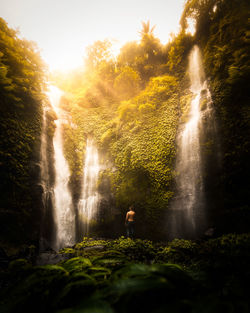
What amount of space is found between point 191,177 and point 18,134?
7.83 m

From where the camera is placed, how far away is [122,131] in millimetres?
9859

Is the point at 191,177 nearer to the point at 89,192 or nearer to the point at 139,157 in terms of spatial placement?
the point at 139,157

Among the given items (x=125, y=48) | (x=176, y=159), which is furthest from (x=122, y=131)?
(x=125, y=48)

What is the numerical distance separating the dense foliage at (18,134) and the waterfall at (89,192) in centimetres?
269

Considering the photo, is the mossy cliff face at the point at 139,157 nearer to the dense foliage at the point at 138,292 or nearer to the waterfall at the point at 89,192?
the waterfall at the point at 89,192

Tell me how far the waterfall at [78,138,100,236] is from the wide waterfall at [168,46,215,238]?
14.5 feet

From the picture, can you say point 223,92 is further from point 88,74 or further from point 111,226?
point 88,74

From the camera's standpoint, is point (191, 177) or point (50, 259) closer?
point (50, 259)

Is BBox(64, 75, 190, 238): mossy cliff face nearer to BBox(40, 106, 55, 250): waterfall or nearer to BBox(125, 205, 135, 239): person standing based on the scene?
BBox(125, 205, 135, 239): person standing

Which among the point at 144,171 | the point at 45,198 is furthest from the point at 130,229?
the point at 45,198

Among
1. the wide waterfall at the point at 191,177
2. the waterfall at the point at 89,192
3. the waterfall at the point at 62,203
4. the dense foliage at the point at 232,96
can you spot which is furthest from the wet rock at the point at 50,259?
the dense foliage at the point at 232,96

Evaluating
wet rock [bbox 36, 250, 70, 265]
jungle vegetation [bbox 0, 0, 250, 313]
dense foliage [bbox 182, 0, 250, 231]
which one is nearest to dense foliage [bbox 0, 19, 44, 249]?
jungle vegetation [bbox 0, 0, 250, 313]

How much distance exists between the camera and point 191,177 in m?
6.39

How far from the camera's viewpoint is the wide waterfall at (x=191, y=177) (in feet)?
19.4
